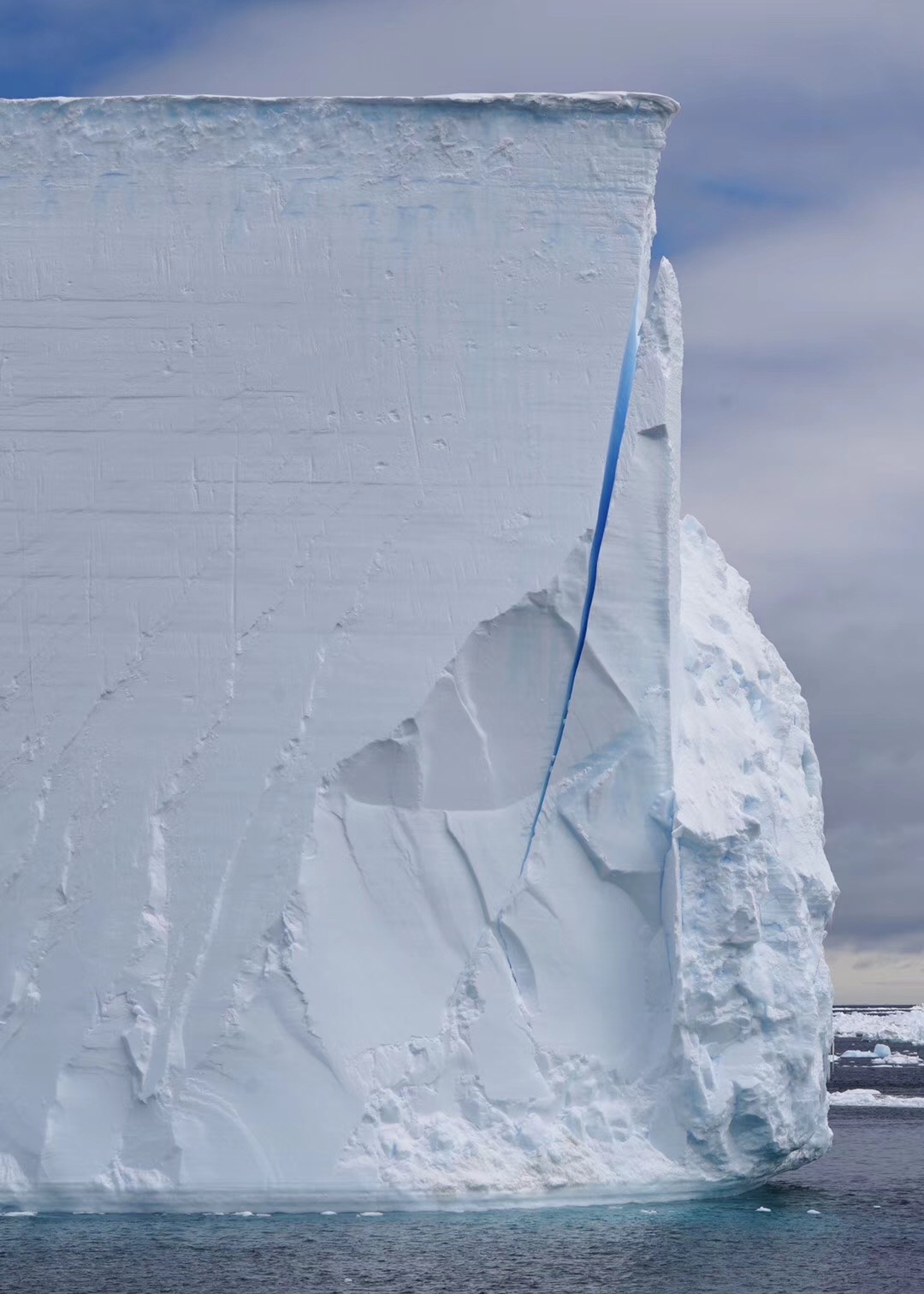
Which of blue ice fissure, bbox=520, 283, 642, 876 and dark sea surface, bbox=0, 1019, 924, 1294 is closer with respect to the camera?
dark sea surface, bbox=0, 1019, 924, 1294

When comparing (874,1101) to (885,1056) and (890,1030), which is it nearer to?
(885,1056)

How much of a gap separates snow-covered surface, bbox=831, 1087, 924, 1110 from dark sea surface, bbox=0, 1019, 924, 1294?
9.70m

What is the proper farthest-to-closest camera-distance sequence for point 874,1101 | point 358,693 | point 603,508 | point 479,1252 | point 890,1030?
point 890,1030 → point 874,1101 → point 603,508 → point 358,693 → point 479,1252

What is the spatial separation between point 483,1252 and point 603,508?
15.6 feet

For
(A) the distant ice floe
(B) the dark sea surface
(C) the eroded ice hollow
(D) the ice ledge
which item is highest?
(D) the ice ledge

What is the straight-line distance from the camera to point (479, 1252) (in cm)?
1023

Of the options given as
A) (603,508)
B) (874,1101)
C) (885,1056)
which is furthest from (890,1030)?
(603,508)

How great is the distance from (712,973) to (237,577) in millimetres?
3979

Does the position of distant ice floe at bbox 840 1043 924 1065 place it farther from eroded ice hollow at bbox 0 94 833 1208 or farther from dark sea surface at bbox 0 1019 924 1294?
eroded ice hollow at bbox 0 94 833 1208

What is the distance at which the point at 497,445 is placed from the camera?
12.1 m

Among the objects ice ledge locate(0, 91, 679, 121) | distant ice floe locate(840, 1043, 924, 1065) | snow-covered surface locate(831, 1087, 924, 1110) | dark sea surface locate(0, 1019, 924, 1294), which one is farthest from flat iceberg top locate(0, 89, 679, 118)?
distant ice floe locate(840, 1043, 924, 1065)

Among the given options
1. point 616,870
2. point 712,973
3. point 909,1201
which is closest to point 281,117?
point 616,870

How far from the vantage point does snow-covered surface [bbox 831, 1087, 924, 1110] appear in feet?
72.6

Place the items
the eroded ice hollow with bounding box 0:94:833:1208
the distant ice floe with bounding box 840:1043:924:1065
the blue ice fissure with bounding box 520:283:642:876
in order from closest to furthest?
1. the eroded ice hollow with bounding box 0:94:833:1208
2. the blue ice fissure with bounding box 520:283:642:876
3. the distant ice floe with bounding box 840:1043:924:1065
